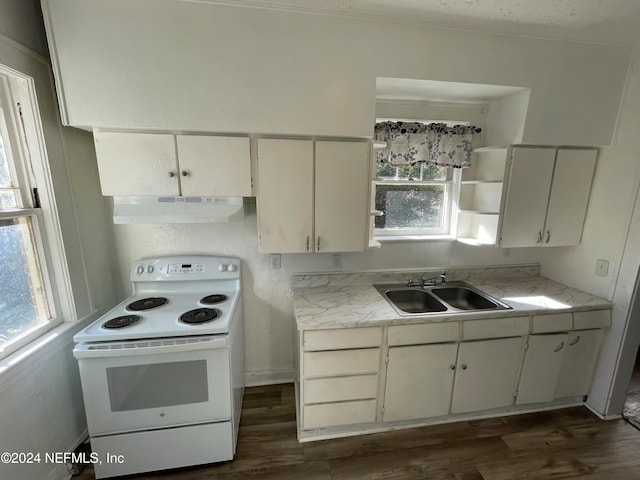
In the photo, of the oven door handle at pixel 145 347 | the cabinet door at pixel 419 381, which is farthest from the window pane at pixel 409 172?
the oven door handle at pixel 145 347

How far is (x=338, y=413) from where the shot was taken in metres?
1.79

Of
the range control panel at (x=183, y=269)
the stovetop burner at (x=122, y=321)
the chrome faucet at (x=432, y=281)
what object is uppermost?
the range control panel at (x=183, y=269)

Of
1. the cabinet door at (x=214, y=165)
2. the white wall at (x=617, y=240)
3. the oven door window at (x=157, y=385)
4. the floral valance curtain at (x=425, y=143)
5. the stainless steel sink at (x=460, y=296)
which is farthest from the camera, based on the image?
the stainless steel sink at (x=460, y=296)

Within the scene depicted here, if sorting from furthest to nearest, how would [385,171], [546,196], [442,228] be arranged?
1. [442,228]
2. [385,171]
3. [546,196]

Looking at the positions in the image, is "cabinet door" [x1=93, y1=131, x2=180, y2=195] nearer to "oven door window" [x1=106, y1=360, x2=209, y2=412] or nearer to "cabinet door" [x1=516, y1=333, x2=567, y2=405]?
"oven door window" [x1=106, y1=360, x2=209, y2=412]

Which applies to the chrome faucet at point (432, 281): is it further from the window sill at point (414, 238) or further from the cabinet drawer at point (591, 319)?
the cabinet drawer at point (591, 319)

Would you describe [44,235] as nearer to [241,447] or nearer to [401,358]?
[241,447]

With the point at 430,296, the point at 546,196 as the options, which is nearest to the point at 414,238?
the point at 430,296

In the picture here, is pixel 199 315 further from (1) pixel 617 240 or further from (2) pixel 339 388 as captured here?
(1) pixel 617 240

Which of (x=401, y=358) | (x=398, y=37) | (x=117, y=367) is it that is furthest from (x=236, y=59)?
(x=401, y=358)

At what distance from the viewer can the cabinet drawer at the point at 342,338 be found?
5.42 feet

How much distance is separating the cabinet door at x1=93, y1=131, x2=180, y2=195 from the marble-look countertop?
3.84 ft

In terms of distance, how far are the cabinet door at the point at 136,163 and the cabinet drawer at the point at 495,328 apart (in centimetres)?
209

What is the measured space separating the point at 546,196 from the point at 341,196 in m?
1.61
